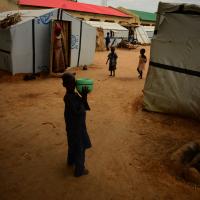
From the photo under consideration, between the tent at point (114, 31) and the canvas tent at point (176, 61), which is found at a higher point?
→ the canvas tent at point (176, 61)

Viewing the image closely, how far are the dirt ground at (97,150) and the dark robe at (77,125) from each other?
37 cm

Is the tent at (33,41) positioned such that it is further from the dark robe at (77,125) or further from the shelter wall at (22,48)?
the dark robe at (77,125)

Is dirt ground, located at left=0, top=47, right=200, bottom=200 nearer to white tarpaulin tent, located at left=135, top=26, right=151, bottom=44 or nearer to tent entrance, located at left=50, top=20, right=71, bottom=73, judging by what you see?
tent entrance, located at left=50, top=20, right=71, bottom=73

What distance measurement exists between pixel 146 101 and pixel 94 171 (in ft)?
10.6

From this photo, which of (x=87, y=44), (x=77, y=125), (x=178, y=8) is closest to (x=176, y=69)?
(x=178, y=8)

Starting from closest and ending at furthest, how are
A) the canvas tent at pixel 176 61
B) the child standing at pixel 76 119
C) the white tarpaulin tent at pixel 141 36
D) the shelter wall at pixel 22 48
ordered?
the child standing at pixel 76 119, the canvas tent at pixel 176 61, the shelter wall at pixel 22 48, the white tarpaulin tent at pixel 141 36

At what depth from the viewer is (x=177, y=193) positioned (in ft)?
12.2

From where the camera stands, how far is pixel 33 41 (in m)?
10.4

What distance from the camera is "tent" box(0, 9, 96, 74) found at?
996cm

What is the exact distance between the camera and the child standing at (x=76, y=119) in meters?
3.54

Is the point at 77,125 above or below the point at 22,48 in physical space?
above

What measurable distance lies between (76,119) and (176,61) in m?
3.55

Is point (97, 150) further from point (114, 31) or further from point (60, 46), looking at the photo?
point (114, 31)

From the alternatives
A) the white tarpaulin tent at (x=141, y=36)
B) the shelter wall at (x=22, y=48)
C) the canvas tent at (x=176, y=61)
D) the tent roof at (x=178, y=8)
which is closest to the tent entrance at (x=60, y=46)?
the shelter wall at (x=22, y=48)
